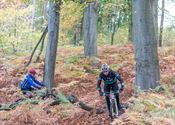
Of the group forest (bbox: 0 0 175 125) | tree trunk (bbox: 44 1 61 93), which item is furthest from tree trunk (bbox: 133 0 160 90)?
tree trunk (bbox: 44 1 61 93)

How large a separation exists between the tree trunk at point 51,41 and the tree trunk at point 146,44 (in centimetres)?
324

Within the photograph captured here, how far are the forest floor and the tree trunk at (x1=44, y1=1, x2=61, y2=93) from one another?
1.95 feet

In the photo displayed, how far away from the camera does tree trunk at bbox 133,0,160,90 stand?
830 cm

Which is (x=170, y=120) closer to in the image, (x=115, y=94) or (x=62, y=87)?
(x=115, y=94)

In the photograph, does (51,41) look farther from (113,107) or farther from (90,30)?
Result: (90,30)

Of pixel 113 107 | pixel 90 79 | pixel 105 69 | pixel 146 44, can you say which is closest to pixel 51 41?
pixel 90 79

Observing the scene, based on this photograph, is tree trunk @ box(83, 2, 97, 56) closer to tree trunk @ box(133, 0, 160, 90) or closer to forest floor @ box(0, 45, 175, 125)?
forest floor @ box(0, 45, 175, 125)

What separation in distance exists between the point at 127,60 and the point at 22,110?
817 centimetres

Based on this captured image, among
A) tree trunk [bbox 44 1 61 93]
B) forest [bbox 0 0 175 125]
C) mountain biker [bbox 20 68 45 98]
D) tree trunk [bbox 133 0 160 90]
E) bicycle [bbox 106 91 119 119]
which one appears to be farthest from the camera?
tree trunk [bbox 44 1 61 93]

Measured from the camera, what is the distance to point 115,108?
7988 mm

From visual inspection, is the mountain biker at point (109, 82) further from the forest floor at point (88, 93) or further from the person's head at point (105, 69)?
the forest floor at point (88, 93)

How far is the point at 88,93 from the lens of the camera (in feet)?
37.6

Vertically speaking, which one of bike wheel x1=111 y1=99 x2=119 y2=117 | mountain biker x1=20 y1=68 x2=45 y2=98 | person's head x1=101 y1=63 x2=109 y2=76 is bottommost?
bike wheel x1=111 y1=99 x2=119 y2=117

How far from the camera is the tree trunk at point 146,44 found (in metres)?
8.30
